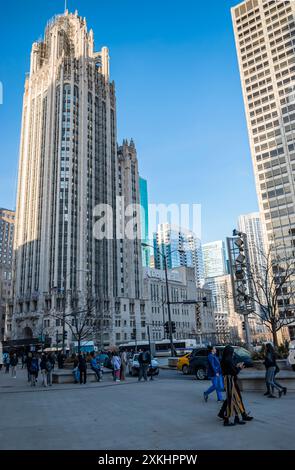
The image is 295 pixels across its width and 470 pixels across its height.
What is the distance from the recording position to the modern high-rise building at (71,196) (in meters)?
89.5

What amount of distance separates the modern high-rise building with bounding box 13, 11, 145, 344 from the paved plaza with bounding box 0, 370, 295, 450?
7394 centimetres

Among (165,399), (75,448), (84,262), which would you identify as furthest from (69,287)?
(75,448)

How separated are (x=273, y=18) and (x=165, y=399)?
366 feet

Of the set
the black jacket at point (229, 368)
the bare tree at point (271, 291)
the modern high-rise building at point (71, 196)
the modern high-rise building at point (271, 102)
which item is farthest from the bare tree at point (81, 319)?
the black jacket at point (229, 368)

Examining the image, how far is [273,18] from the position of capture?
97.4m

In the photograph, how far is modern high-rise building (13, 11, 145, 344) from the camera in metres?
89.5

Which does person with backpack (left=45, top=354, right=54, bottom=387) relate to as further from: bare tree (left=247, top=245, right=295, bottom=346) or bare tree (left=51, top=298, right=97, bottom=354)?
bare tree (left=51, top=298, right=97, bottom=354)

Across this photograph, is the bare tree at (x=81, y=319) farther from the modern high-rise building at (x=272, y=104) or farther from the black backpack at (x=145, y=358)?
the modern high-rise building at (x=272, y=104)

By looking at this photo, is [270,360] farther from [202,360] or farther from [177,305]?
[177,305]

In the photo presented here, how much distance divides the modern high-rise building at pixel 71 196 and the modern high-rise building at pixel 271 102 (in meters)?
40.4

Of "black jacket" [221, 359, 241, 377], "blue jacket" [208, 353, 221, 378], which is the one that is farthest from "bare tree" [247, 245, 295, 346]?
"black jacket" [221, 359, 241, 377]

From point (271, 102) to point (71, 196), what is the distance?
57.9 metres

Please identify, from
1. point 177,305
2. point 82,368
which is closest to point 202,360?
point 82,368
